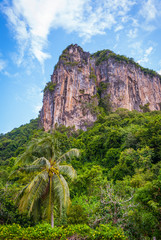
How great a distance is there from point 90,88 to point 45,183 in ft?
132

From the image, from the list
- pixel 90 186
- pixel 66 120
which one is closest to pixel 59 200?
pixel 90 186

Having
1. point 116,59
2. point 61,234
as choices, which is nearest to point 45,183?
point 61,234

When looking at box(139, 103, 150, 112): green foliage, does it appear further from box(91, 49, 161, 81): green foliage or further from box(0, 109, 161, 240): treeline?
box(0, 109, 161, 240): treeline

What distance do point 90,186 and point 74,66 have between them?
36.6m

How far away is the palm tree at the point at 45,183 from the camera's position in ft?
21.6

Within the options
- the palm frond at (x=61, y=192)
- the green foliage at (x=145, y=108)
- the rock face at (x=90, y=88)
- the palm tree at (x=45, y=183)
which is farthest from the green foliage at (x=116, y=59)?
the palm frond at (x=61, y=192)

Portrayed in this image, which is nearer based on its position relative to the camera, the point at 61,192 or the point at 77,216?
the point at 61,192

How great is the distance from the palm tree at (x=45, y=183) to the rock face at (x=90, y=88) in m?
31.7

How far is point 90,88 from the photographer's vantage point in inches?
1796

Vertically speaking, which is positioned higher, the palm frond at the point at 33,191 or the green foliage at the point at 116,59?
the green foliage at the point at 116,59

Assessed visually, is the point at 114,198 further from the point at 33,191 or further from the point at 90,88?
the point at 90,88

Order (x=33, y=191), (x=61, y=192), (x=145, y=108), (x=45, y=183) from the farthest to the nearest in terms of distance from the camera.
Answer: (x=145, y=108)
(x=45, y=183)
(x=61, y=192)
(x=33, y=191)

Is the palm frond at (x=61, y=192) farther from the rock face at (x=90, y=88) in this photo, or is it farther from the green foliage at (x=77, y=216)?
the rock face at (x=90, y=88)

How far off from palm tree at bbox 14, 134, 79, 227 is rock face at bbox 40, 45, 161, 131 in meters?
31.7
